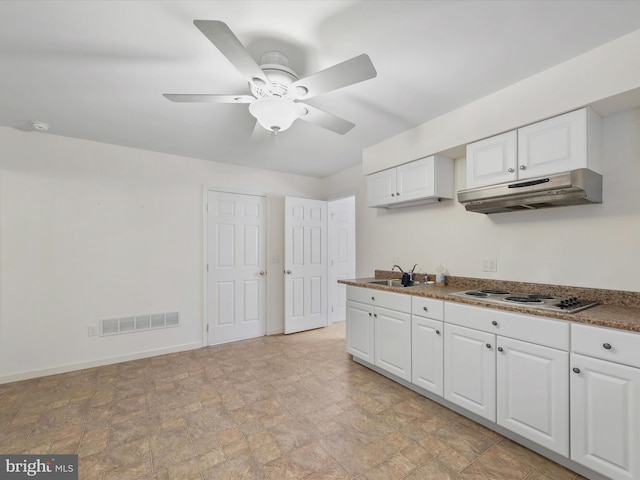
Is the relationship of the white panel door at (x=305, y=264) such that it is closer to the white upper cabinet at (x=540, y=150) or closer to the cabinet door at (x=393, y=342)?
the cabinet door at (x=393, y=342)

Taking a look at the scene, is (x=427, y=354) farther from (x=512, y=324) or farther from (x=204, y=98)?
(x=204, y=98)

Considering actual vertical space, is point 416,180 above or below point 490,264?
above

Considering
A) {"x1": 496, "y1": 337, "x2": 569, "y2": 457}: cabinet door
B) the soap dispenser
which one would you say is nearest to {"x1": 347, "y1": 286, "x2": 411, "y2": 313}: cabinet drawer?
the soap dispenser

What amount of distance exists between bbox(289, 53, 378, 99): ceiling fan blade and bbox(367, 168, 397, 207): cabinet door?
168 centimetres

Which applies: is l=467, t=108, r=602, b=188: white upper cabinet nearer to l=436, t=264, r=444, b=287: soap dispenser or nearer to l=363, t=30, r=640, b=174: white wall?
l=363, t=30, r=640, b=174: white wall

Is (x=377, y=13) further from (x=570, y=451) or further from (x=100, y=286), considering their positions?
(x=100, y=286)

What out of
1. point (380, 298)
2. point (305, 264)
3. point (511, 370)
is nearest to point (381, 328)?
point (380, 298)

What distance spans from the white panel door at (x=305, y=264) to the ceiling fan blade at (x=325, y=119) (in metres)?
2.26

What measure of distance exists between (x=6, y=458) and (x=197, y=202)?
9.07 feet

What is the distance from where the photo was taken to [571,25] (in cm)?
157

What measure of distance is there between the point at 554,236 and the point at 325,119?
1933 millimetres

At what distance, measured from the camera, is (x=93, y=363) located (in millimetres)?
3188

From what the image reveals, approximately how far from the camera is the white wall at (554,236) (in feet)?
6.17

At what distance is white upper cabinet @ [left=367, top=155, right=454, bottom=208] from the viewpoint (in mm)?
2771
